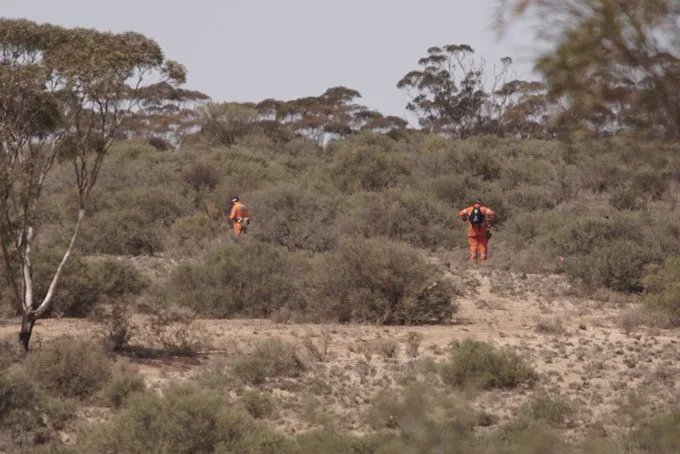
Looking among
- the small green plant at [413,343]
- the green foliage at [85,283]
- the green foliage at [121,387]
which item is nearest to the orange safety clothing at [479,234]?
the green foliage at [85,283]

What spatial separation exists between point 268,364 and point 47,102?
4238mm

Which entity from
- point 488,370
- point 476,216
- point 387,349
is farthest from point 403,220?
point 488,370

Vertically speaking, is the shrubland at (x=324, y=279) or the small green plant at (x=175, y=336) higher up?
the shrubland at (x=324, y=279)

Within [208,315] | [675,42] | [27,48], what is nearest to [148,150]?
[208,315]

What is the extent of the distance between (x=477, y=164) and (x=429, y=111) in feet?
89.0

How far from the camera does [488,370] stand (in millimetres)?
13188

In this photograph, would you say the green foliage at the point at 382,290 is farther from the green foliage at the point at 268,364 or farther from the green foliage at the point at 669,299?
the green foliage at the point at 268,364

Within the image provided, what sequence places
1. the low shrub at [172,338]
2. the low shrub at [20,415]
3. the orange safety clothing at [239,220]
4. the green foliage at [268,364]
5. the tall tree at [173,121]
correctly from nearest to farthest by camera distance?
1. the low shrub at [20,415]
2. the green foliage at [268,364]
3. the low shrub at [172,338]
4. the orange safety clothing at [239,220]
5. the tall tree at [173,121]

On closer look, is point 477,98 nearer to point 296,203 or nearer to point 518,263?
point 296,203

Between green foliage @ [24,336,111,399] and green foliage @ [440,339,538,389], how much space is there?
372 cm

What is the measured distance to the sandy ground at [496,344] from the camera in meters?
12.1

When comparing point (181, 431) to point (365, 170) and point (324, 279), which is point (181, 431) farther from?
point (365, 170)

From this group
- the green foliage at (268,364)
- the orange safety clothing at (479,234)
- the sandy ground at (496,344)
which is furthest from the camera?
the orange safety clothing at (479,234)

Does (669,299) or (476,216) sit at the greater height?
(476,216)
